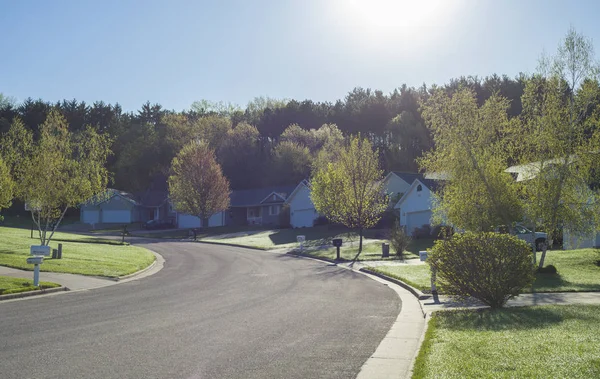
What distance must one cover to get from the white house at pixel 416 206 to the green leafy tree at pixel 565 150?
2078cm

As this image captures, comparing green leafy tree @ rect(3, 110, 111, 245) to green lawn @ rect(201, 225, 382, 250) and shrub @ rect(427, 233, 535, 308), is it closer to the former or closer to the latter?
green lawn @ rect(201, 225, 382, 250)

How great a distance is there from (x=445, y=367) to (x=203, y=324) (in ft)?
19.5

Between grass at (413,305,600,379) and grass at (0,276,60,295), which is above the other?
grass at (0,276,60,295)

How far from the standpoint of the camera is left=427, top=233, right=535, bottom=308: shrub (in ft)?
43.8

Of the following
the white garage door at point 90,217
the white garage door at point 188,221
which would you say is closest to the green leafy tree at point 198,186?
the white garage door at point 188,221

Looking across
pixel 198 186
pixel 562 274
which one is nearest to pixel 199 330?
pixel 562 274

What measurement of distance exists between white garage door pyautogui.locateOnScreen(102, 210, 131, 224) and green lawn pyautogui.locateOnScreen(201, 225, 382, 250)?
89.8 ft

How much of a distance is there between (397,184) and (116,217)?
45.5 metres

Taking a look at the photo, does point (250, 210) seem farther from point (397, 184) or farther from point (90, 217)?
point (397, 184)

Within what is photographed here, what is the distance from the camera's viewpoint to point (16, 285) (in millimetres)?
17688

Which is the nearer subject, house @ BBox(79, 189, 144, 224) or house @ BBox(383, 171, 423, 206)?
house @ BBox(383, 171, 423, 206)

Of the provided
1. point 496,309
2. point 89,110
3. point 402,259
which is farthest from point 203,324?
point 89,110

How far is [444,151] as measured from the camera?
26516mm

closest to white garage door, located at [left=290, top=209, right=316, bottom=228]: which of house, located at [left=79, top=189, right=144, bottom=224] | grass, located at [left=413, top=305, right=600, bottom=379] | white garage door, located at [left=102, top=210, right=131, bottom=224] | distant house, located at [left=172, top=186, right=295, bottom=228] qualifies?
distant house, located at [left=172, top=186, right=295, bottom=228]
